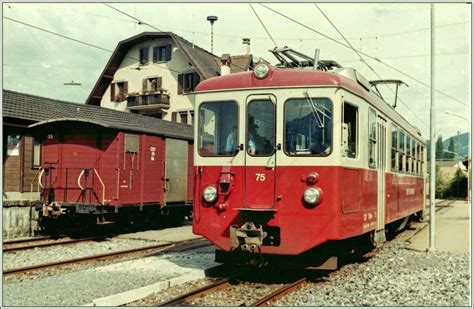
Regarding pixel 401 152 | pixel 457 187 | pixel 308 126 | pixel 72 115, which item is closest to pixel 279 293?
pixel 308 126

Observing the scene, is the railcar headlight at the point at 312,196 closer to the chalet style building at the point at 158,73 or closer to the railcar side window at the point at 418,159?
the railcar side window at the point at 418,159

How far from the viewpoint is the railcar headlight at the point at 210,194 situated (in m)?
8.26

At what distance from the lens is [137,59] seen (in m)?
38.4

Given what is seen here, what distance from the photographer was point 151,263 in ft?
32.3

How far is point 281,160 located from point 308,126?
0.62 m

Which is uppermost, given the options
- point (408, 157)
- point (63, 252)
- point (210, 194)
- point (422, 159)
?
point (422, 159)

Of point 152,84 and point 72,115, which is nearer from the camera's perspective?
point 72,115

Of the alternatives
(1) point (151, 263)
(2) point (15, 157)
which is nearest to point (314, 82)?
(1) point (151, 263)

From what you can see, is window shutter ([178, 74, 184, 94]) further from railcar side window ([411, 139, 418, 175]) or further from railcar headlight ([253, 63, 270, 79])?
railcar headlight ([253, 63, 270, 79])

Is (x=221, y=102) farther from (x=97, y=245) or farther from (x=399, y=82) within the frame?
(x=399, y=82)

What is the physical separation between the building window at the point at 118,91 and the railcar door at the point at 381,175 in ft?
101

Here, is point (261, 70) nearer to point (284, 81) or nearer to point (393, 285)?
point (284, 81)

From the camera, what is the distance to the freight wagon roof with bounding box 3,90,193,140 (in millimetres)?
16094

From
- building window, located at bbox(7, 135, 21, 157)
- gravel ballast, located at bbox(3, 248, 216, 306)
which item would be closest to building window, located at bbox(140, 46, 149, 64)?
building window, located at bbox(7, 135, 21, 157)
